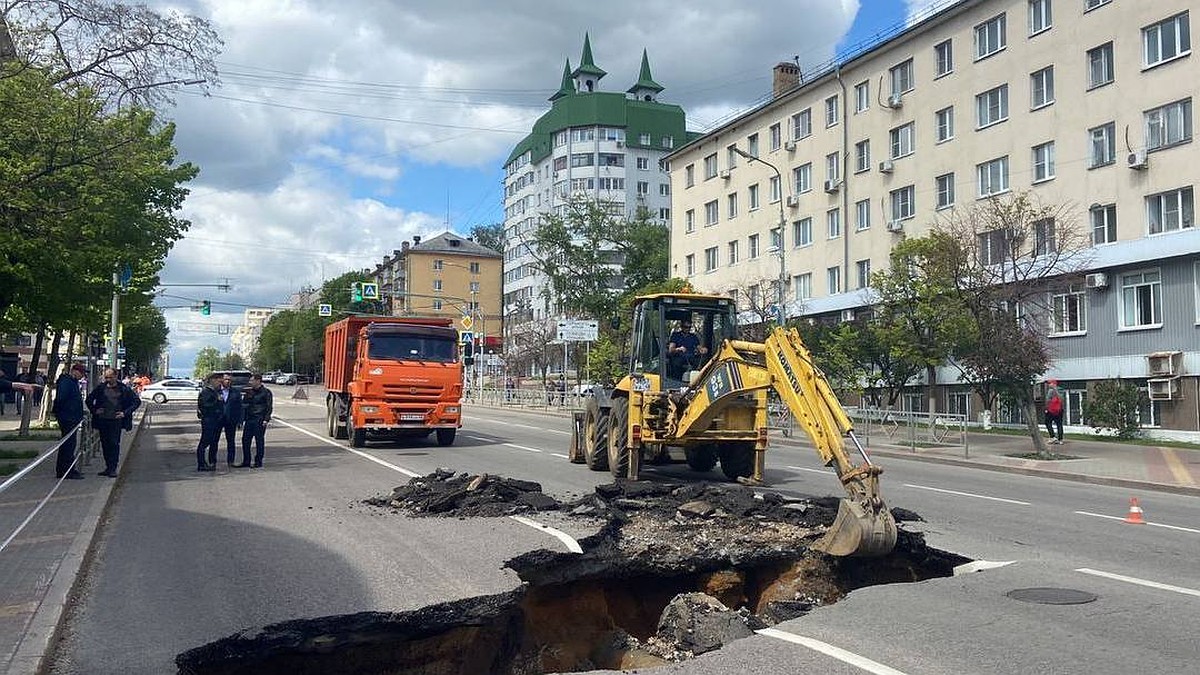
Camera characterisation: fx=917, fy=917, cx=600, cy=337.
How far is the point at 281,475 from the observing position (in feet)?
52.0

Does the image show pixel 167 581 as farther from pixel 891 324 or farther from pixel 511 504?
pixel 891 324

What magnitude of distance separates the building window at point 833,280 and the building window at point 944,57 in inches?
378

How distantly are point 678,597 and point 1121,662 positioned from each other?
9.84ft

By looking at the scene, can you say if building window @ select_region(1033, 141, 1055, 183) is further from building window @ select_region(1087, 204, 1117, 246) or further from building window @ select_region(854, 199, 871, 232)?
building window @ select_region(854, 199, 871, 232)

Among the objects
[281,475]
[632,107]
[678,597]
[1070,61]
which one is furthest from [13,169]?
[632,107]

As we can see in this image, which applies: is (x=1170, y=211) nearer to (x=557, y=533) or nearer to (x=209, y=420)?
(x=557, y=533)

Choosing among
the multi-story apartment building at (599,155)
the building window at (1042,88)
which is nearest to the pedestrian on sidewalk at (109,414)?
the building window at (1042,88)

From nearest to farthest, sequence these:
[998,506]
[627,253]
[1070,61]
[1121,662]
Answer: [1121,662] → [998,506] → [1070,61] → [627,253]

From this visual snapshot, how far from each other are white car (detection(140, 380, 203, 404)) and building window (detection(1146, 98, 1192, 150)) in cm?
4990

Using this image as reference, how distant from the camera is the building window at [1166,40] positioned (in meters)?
26.1

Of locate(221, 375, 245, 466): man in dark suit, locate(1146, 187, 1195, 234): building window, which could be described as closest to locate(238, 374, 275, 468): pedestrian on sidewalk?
locate(221, 375, 245, 466): man in dark suit

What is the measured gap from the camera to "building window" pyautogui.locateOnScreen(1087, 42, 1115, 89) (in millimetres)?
28453

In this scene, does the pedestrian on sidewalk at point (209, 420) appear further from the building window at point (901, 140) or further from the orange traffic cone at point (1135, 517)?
the building window at point (901, 140)

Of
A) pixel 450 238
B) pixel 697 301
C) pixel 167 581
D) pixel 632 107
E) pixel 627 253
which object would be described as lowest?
pixel 167 581
